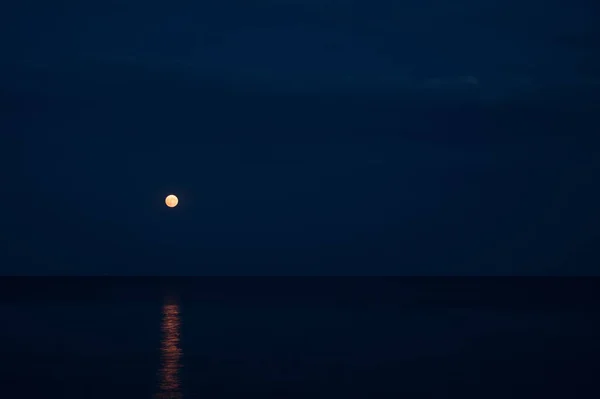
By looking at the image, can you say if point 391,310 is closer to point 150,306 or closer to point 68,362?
point 150,306

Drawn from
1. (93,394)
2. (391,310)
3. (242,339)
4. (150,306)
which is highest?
(150,306)

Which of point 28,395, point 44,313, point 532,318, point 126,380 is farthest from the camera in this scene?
point 44,313

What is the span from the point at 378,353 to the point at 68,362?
35.9 ft

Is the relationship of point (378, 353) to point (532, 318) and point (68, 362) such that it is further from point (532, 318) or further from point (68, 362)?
point (532, 318)

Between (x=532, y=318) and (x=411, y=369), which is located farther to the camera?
(x=532, y=318)

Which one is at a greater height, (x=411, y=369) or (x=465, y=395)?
(x=411, y=369)

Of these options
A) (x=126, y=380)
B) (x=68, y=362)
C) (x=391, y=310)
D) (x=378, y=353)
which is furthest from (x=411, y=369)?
(x=391, y=310)

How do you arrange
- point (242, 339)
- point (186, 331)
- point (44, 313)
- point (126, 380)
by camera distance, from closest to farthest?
point (126, 380) < point (242, 339) < point (186, 331) < point (44, 313)

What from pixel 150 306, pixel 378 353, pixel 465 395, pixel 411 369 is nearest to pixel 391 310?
pixel 150 306

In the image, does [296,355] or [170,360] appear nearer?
[170,360]

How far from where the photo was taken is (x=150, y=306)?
169ft

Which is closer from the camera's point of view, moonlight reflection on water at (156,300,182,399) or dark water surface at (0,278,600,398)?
moonlight reflection on water at (156,300,182,399)

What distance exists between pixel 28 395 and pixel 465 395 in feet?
37.4

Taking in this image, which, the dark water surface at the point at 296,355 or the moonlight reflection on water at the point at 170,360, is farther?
the dark water surface at the point at 296,355
